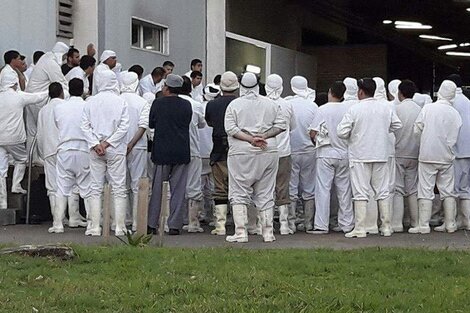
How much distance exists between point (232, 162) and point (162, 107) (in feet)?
4.52

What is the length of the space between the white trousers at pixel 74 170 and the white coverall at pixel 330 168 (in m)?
3.20

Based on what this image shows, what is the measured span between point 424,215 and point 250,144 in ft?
10.4

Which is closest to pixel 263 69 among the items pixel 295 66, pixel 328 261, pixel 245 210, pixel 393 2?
pixel 295 66

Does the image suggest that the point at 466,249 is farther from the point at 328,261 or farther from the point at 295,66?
the point at 295,66

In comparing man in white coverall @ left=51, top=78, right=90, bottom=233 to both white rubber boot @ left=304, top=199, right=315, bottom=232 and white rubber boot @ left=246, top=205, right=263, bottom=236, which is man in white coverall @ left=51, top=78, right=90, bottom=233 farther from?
white rubber boot @ left=304, top=199, right=315, bottom=232

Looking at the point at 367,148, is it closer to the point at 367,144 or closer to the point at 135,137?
the point at 367,144

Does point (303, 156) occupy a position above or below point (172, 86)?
below

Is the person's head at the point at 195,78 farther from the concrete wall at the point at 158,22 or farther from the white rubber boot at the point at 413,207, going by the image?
the white rubber boot at the point at 413,207

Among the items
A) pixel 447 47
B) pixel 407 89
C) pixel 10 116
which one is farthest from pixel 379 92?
pixel 447 47

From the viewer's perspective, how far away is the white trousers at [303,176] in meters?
15.3

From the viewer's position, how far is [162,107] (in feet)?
45.6

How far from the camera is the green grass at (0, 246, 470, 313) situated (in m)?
8.34

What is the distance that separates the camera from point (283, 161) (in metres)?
14.5

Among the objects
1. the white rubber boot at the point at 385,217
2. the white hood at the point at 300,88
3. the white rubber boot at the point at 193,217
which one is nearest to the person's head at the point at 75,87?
the white rubber boot at the point at 193,217
